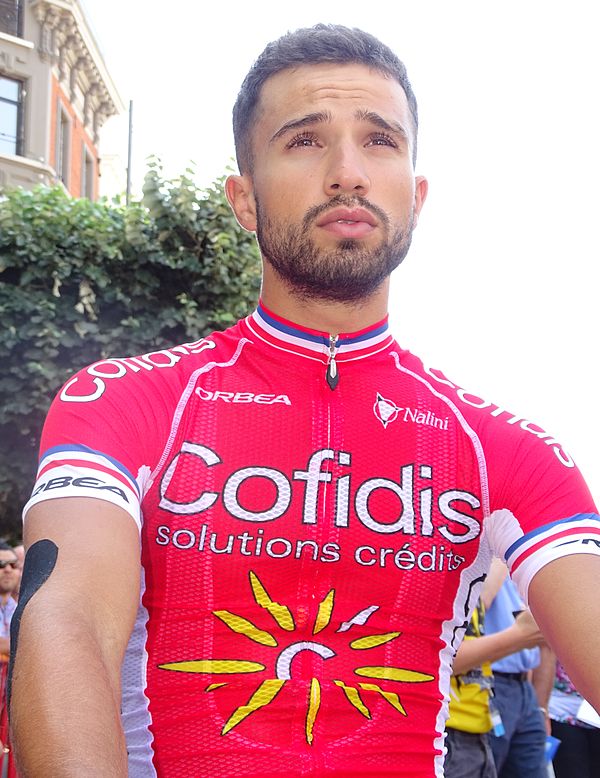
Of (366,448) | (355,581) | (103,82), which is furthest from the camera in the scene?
(103,82)

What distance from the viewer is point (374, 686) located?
230 centimetres

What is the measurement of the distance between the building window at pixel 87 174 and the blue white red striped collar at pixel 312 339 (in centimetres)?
3104

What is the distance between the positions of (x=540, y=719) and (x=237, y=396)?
4.46 metres

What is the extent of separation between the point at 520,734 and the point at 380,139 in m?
4.46

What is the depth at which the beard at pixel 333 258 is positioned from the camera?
2.63 metres

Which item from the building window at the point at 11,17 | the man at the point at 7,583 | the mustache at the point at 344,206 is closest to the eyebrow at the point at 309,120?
the mustache at the point at 344,206

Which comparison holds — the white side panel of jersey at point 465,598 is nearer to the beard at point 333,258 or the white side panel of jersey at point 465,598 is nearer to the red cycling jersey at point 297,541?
the red cycling jersey at point 297,541

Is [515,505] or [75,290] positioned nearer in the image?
[515,505]

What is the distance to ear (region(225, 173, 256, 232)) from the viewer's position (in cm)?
295

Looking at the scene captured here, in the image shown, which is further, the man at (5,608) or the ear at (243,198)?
the man at (5,608)

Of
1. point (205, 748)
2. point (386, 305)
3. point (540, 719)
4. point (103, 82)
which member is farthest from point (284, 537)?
point (103, 82)

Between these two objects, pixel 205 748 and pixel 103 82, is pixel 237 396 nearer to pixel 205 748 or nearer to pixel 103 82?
pixel 205 748

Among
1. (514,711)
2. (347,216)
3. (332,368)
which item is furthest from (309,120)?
(514,711)

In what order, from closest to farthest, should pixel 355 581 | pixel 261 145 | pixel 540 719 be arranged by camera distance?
pixel 355 581
pixel 261 145
pixel 540 719
